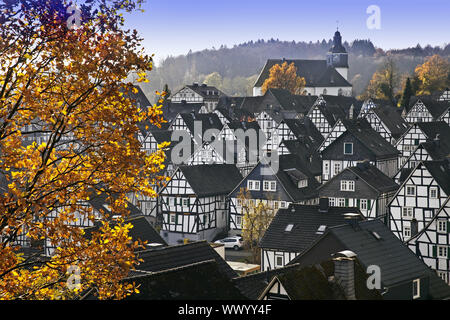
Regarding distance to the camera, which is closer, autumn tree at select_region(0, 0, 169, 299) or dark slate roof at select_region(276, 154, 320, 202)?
autumn tree at select_region(0, 0, 169, 299)

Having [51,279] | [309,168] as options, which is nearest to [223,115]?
[309,168]

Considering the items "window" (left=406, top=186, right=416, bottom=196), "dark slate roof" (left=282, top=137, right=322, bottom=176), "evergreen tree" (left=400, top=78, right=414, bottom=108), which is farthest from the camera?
"evergreen tree" (left=400, top=78, right=414, bottom=108)

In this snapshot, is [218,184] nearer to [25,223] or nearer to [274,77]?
[25,223]

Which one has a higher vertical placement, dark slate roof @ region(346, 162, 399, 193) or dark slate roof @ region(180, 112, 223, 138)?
dark slate roof @ region(180, 112, 223, 138)

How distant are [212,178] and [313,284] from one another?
119 ft

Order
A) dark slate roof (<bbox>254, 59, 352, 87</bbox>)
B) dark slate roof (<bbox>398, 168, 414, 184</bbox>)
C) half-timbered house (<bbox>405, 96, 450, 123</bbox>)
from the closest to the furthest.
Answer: dark slate roof (<bbox>398, 168, 414, 184</bbox>) → half-timbered house (<bbox>405, 96, 450, 123</bbox>) → dark slate roof (<bbox>254, 59, 352, 87</bbox>)

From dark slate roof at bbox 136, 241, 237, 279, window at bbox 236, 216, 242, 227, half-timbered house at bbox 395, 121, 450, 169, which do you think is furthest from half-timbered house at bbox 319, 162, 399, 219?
dark slate roof at bbox 136, 241, 237, 279

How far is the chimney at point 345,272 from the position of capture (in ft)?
74.9

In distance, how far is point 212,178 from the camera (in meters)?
58.5

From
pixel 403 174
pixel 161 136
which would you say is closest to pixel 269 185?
pixel 403 174

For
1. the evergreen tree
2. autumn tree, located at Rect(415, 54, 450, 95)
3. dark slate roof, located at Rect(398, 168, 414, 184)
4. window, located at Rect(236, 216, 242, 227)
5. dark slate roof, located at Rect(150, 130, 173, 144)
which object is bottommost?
window, located at Rect(236, 216, 242, 227)

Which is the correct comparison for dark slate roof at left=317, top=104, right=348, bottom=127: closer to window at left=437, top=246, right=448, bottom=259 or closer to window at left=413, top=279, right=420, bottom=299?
window at left=437, top=246, right=448, bottom=259

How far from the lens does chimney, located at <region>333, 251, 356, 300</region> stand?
22.8m

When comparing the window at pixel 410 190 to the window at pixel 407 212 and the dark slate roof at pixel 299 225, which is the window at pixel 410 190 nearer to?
the window at pixel 407 212
